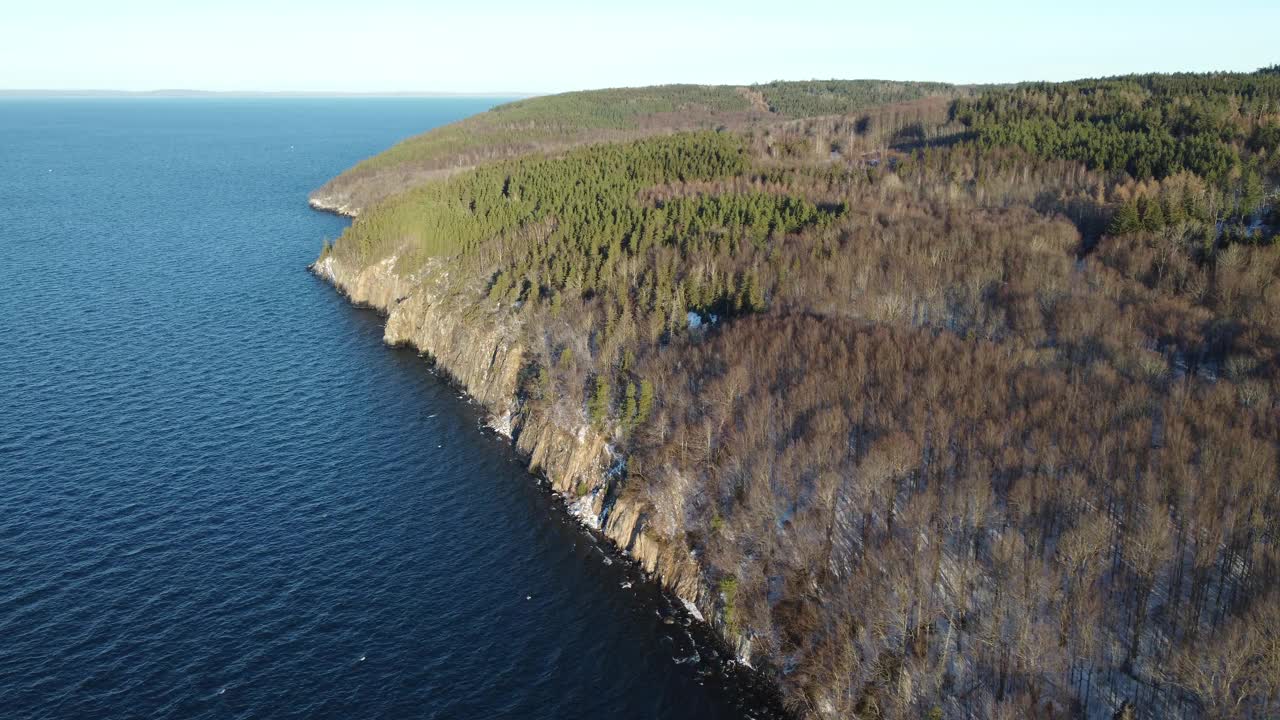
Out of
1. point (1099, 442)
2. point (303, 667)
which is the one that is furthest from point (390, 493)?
point (1099, 442)

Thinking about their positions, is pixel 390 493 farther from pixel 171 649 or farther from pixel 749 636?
pixel 749 636

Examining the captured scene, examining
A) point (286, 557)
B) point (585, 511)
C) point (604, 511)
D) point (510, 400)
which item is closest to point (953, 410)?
point (604, 511)

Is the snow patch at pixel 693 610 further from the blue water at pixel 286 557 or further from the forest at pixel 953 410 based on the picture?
the forest at pixel 953 410

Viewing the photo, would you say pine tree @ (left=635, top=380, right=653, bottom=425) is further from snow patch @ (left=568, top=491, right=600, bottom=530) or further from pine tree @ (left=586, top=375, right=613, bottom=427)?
snow patch @ (left=568, top=491, right=600, bottom=530)

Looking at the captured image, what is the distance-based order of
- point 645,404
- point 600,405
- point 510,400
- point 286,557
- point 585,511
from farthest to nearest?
point 510,400, point 600,405, point 645,404, point 585,511, point 286,557

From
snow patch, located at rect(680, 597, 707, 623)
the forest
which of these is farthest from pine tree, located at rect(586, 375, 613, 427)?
snow patch, located at rect(680, 597, 707, 623)

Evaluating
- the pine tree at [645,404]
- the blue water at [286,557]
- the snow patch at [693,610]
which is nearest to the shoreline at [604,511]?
the snow patch at [693,610]

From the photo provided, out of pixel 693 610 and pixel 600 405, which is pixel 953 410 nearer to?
pixel 693 610
